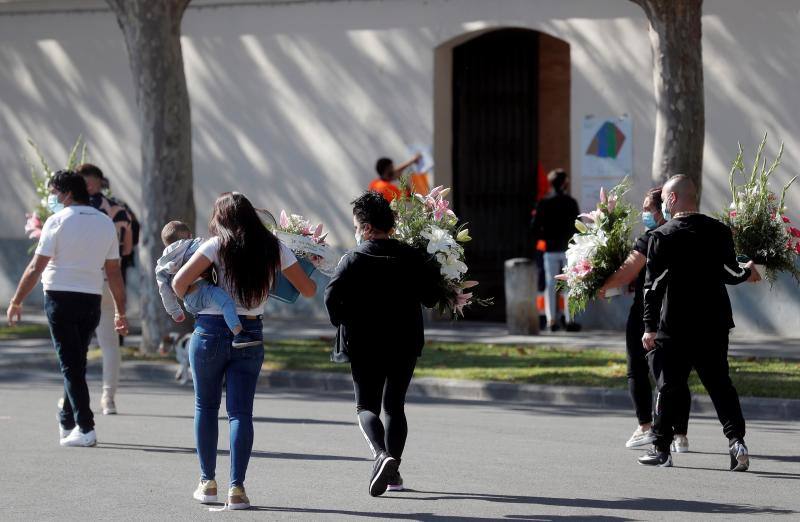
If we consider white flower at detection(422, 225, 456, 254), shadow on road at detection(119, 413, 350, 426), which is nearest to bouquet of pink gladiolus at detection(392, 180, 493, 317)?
white flower at detection(422, 225, 456, 254)

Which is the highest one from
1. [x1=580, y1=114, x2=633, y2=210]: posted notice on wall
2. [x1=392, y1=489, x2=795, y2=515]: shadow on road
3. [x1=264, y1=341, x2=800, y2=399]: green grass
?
[x1=580, y1=114, x2=633, y2=210]: posted notice on wall

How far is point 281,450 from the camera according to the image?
33.1ft

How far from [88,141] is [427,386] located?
947cm

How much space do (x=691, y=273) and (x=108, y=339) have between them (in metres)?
4.72

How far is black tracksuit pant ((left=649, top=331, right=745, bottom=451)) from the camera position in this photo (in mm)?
9023

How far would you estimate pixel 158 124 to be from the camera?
1600 cm

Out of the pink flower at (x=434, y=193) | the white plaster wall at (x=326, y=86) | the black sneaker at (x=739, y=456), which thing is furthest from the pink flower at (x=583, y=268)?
the white plaster wall at (x=326, y=86)

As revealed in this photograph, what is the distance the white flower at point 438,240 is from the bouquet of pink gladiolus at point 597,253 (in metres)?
1.40

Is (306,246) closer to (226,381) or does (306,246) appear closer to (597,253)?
(226,381)

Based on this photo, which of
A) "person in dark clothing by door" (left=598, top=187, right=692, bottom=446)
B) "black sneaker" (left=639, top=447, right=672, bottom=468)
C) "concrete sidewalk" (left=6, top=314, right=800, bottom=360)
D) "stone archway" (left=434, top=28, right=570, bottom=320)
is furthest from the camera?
"stone archway" (left=434, top=28, right=570, bottom=320)

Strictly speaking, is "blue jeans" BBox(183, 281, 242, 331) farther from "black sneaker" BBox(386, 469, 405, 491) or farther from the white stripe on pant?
the white stripe on pant

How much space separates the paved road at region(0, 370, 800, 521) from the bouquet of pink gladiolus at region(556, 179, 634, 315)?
110cm

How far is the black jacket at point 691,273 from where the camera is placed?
891 centimetres

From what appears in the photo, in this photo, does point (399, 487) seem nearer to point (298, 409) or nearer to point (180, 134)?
→ point (298, 409)
